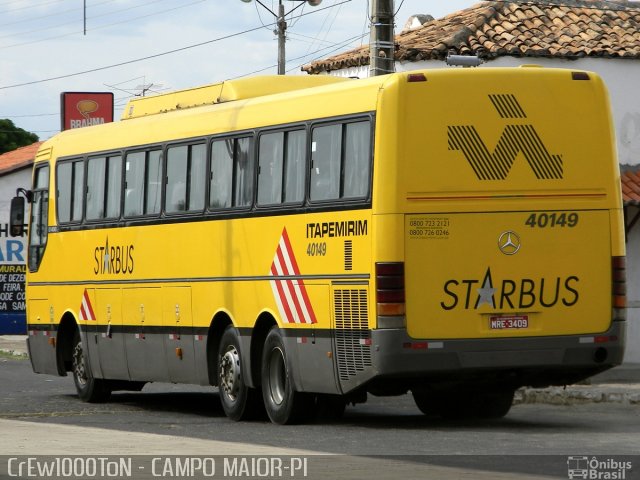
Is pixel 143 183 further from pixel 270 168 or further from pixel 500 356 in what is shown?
pixel 500 356

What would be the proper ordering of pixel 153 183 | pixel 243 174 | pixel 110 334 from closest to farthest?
pixel 243 174, pixel 153 183, pixel 110 334

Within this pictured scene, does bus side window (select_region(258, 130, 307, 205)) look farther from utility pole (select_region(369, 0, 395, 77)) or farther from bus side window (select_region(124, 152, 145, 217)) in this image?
utility pole (select_region(369, 0, 395, 77))

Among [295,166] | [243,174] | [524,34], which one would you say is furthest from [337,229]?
[524,34]

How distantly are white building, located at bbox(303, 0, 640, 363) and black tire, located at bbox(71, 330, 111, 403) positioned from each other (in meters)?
9.19

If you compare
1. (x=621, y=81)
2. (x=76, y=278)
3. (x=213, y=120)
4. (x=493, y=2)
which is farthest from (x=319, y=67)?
(x=213, y=120)

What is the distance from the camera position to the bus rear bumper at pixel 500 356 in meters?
16.3

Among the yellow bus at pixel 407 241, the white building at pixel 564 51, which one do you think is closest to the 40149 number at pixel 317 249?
the yellow bus at pixel 407 241

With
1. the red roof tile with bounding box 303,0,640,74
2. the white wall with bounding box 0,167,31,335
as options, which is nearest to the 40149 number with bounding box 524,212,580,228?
the red roof tile with bounding box 303,0,640,74

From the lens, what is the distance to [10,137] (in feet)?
289

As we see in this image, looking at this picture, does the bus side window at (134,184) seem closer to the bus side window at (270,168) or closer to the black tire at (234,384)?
the black tire at (234,384)

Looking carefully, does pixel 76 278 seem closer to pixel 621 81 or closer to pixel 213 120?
pixel 213 120

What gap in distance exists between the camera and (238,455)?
1417cm

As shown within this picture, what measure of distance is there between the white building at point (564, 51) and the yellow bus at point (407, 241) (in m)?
10.5

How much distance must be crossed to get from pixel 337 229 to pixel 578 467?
4.63 m
